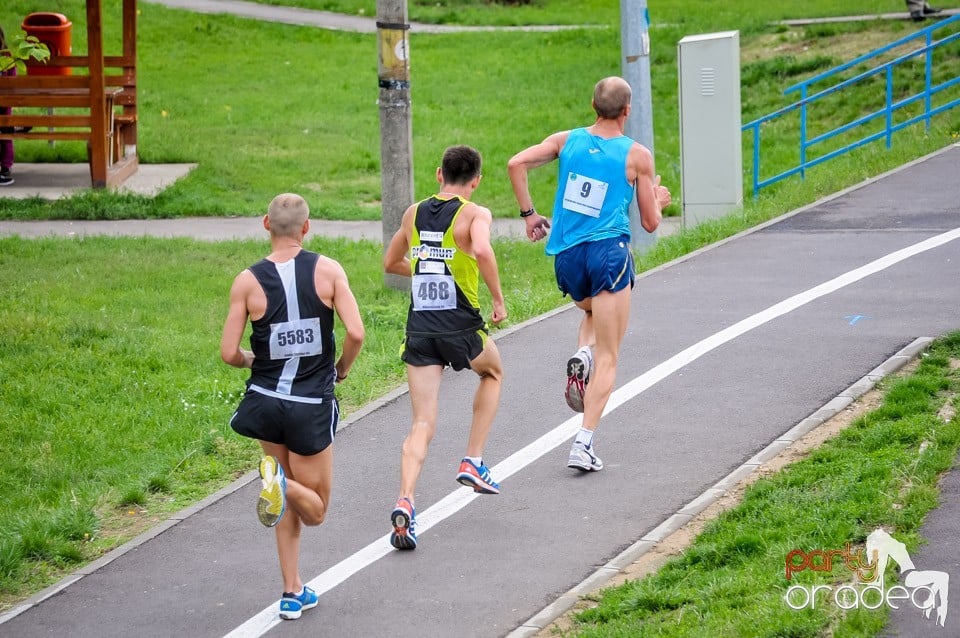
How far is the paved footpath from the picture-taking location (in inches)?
227

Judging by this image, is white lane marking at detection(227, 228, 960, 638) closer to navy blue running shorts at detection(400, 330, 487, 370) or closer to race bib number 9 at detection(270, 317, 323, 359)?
navy blue running shorts at detection(400, 330, 487, 370)

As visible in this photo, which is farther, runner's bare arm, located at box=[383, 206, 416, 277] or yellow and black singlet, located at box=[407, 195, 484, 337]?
runner's bare arm, located at box=[383, 206, 416, 277]

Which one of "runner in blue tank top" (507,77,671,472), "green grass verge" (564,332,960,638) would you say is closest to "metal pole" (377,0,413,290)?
"runner in blue tank top" (507,77,671,472)

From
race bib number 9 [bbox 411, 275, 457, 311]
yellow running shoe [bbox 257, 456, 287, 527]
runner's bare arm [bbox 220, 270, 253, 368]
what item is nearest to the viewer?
yellow running shoe [bbox 257, 456, 287, 527]

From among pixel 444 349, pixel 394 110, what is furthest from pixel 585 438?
pixel 394 110

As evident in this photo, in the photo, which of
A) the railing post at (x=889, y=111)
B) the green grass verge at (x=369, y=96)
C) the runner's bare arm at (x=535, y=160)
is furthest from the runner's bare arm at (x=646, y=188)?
the railing post at (x=889, y=111)

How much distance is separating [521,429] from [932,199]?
22.7 feet

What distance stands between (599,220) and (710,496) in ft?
5.17

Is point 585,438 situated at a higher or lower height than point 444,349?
lower

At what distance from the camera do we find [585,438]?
280 inches

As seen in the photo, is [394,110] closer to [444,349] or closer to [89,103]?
[444,349]

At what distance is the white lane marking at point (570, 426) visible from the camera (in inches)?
237

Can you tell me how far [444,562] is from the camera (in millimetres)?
6141

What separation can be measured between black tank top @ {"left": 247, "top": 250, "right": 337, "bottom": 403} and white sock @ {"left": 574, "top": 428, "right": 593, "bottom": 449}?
79.3 inches
